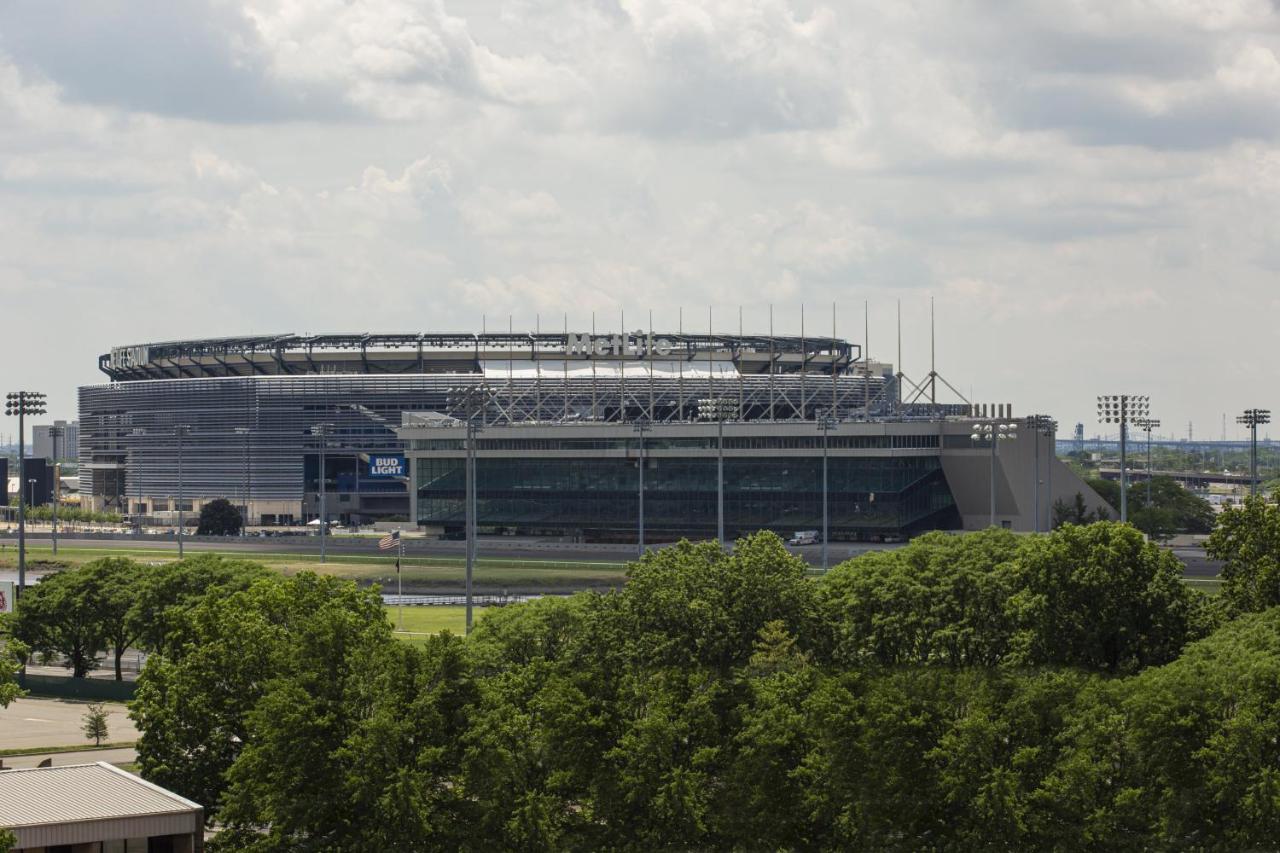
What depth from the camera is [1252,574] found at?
75812 mm

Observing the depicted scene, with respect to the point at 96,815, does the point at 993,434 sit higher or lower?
→ higher

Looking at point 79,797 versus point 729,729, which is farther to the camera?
point 729,729

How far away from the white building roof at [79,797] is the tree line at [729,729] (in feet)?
9.16

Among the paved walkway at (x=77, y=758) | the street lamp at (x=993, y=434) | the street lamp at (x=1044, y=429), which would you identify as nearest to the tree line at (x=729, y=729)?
the paved walkway at (x=77, y=758)

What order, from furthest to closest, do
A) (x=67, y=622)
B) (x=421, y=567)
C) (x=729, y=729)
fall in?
(x=421, y=567) → (x=67, y=622) → (x=729, y=729)

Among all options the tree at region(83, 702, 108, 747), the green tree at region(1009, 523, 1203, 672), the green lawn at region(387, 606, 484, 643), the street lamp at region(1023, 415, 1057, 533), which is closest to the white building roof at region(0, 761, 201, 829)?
the tree at region(83, 702, 108, 747)

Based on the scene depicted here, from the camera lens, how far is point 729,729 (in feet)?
201

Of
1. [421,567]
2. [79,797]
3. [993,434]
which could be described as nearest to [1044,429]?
[993,434]

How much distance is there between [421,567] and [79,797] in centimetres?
9995

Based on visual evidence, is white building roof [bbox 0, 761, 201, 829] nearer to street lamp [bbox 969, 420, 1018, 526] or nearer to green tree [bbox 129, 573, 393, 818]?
green tree [bbox 129, 573, 393, 818]

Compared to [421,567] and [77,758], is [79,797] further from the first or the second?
[421,567]

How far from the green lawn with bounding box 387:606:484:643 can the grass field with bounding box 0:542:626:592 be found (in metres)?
14.3

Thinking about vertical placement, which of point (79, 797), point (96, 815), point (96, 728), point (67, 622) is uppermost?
point (67, 622)

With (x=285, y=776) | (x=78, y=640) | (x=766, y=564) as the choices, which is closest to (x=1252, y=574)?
→ (x=766, y=564)
